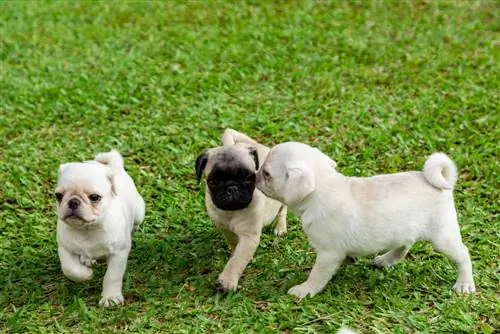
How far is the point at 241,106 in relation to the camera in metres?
9.23

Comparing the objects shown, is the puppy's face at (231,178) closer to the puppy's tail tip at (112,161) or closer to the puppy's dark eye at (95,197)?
the puppy's tail tip at (112,161)

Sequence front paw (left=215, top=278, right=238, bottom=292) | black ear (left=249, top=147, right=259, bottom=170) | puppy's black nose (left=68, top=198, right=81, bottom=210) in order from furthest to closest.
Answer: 1. black ear (left=249, top=147, right=259, bottom=170)
2. front paw (left=215, top=278, right=238, bottom=292)
3. puppy's black nose (left=68, top=198, right=81, bottom=210)

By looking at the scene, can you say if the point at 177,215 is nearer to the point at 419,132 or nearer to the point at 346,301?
the point at 346,301

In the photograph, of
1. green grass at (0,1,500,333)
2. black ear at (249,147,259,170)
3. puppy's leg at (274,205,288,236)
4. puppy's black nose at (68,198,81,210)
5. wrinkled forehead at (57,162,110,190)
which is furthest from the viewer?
puppy's leg at (274,205,288,236)

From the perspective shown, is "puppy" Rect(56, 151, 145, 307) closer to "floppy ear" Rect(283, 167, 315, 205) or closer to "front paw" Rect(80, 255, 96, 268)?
"front paw" Rect(80, 255, 96, 268)

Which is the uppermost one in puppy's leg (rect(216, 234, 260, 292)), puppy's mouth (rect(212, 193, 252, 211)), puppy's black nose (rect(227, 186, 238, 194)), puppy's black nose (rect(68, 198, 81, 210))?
puppy's black nose (rect(68, 198, 81, 210))

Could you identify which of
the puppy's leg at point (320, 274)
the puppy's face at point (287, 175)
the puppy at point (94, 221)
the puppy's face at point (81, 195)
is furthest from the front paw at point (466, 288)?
the puppy's face at point (81, 195)

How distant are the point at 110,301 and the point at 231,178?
1228 mm

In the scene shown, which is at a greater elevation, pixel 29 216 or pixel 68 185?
pixel 68 185

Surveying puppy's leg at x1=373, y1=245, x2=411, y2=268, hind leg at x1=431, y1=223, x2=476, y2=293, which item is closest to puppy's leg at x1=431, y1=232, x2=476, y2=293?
hind leg at x1=431, y1=223, x2=476, y2=293

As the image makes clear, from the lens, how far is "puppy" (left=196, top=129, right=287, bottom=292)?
6309 mm

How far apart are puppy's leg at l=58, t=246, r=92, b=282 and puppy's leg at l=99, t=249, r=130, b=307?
5.6 inches

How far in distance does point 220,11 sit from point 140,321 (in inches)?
251

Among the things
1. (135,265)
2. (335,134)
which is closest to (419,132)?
(335,134)
